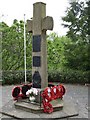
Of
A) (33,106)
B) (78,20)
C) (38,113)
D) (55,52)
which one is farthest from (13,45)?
(38,113)

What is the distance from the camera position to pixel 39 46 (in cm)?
616

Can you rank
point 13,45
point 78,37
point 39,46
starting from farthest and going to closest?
point 13,45, point 78,37, point 39,46

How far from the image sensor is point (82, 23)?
12.9 metres

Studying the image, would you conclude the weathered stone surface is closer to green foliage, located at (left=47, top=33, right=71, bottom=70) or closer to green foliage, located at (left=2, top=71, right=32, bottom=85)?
green foliage, located at (left=2, top=71, right=32, bottom=85)

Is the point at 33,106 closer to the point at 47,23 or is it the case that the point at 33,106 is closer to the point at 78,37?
the point at 47,23

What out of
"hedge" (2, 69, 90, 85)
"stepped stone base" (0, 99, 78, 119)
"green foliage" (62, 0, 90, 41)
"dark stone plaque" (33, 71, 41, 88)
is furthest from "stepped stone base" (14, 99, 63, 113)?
"green foliage" (62, 0, 90, 41)

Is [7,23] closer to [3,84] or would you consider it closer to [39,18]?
[3,84]

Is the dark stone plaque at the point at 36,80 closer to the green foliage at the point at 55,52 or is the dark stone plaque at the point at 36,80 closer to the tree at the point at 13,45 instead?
the tree at the point at 13,45

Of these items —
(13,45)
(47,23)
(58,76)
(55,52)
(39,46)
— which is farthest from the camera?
(55,52)

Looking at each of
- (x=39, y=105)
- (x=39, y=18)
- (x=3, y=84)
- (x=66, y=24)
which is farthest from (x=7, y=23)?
(x=39, y=105)

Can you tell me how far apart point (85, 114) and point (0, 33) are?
31.1 ft

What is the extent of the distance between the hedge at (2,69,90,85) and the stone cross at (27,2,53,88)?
563 cm

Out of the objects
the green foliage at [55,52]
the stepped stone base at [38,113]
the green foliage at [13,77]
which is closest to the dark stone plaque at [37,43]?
the stepped stone base at [38,113]

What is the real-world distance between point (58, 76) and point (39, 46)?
6.52 meters
